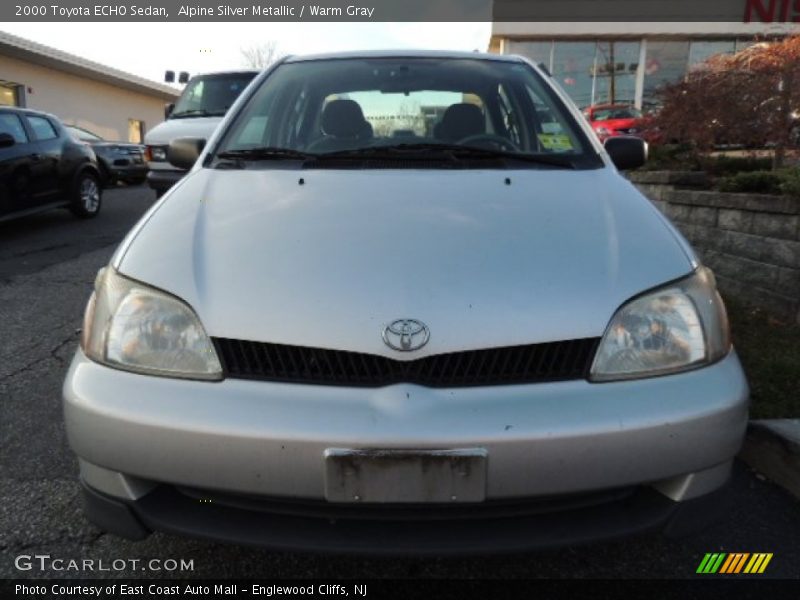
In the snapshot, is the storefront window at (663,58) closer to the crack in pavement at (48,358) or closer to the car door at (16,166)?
the car door at (16,166)

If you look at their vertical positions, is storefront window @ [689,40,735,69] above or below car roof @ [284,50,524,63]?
above

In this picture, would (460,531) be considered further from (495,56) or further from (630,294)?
(495,56)

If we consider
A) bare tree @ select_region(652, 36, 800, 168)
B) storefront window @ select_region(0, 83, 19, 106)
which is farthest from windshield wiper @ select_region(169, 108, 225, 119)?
storefront window @ select_region(0, 83, 19, 106)

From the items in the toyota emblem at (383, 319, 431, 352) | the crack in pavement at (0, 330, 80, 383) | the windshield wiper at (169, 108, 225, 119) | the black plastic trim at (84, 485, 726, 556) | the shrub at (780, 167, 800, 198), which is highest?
the windshield wiper at (169, 108, 225, 119)

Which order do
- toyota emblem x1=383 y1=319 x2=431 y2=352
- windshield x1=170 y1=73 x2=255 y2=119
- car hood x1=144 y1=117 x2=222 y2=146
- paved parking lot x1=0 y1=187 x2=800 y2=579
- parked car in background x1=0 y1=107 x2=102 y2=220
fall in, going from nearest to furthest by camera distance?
toyota emblem x1=383 y1=319 x2=431 y2=352 → paved parking lot x1=0 y1=187 x2=800 y2=579 → parked car in background x1=0 y1=107 x2=102 y2=220 → car hood x1=144 y1=117 x2=222 y2=146 → windshield x1=170 y1=73 x2=255 y2=119

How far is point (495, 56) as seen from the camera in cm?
316

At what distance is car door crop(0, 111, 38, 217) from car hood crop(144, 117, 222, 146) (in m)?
1.40

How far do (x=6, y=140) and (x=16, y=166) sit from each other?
0.96ft

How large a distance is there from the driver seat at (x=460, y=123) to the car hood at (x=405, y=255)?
526mm

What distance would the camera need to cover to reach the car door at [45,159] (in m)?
7.52

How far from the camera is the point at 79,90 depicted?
23.0m

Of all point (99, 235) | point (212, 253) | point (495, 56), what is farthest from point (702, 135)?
point (99, 235)

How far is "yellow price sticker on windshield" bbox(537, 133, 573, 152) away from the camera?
8.24 feet

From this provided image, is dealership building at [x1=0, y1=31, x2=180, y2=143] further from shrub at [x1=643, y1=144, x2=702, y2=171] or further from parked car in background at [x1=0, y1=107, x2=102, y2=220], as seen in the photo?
shrub at [x1=643, y1=144, x2=702, y2=171]
